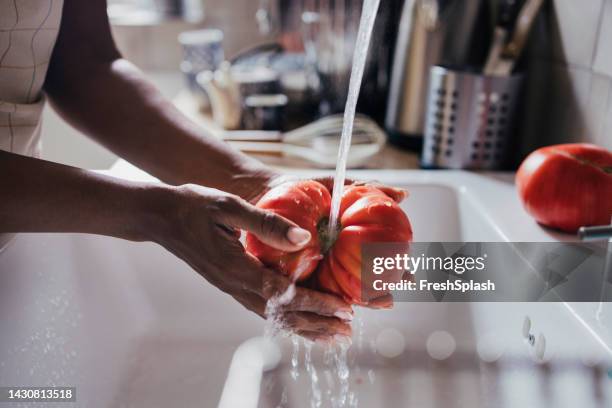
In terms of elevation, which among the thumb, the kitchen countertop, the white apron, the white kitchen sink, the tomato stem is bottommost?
the white kitchen sink

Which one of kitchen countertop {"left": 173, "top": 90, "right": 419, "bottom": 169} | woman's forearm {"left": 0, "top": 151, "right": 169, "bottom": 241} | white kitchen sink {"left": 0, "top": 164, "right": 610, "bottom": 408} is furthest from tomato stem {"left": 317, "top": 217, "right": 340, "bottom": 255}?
kitchen countertop {"left": 173, "top": 90, "right": 419, "bottom": 169}

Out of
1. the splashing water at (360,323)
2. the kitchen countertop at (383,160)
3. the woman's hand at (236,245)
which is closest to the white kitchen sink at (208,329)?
the splashing water at (360,323)

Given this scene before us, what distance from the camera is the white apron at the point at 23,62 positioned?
659mm

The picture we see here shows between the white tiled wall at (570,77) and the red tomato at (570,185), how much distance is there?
14 cm

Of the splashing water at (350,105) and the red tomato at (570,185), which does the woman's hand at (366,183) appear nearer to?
the splashing water at (350,105)

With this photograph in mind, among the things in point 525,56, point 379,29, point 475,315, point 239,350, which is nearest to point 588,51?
point 525,56

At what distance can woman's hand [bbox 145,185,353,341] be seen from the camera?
1.69ft

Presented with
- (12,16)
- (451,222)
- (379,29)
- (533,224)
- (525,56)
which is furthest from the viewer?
(379,29)

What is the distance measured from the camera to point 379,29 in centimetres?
137

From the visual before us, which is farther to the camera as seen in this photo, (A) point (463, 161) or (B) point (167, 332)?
(A) point (463, 161)

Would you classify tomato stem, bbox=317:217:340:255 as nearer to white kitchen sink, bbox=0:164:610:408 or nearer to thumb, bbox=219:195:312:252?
thumb, bbox=219:195:312:252

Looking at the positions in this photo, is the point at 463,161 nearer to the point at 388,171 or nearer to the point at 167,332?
the point at 388,171

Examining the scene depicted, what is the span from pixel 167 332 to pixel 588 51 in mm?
773

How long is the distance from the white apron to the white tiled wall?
748 millimetres
